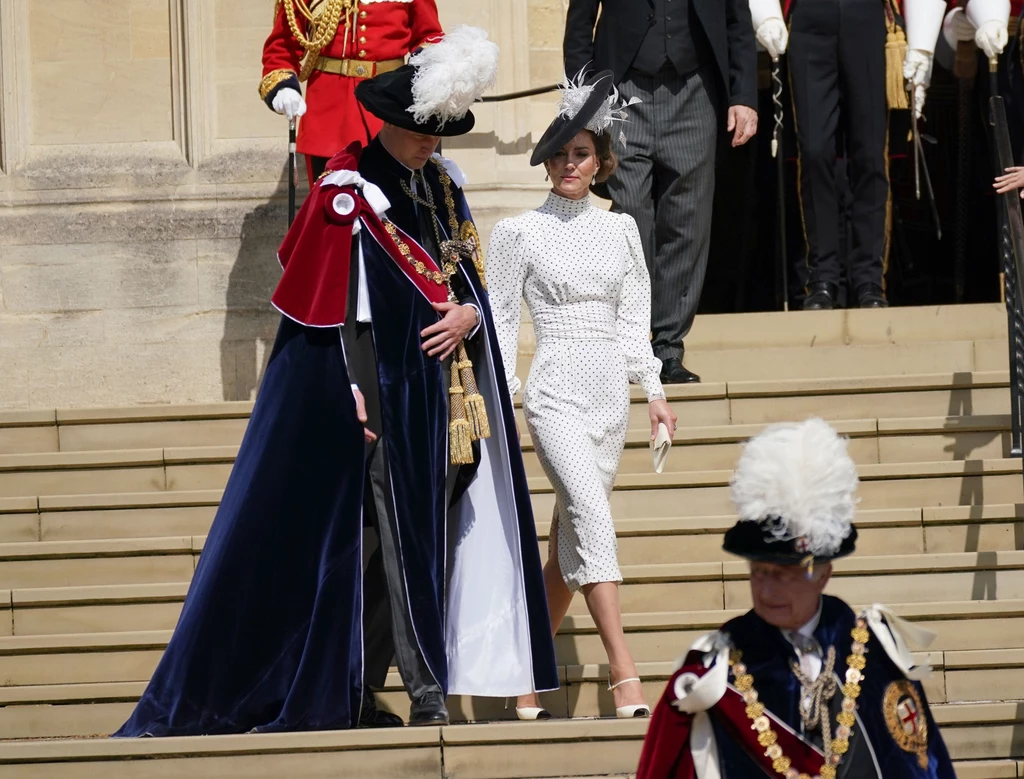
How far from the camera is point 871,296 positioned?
32.7ft

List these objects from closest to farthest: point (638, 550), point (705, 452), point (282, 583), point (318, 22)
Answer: point (282, 583)
point (638, 550)
point (705, 452)
point (318, 22)

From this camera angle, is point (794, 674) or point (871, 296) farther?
point (871, 296)

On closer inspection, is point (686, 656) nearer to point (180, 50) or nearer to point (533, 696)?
point (533, 696)

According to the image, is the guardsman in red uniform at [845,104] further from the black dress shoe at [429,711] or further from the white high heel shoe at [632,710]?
the black dress shoe at [429,711]

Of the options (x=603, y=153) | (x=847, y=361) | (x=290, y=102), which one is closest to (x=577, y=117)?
(x=603, y=153)

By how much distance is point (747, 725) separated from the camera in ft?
12.9

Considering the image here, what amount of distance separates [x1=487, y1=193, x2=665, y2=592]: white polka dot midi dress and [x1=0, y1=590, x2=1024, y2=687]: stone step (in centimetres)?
47

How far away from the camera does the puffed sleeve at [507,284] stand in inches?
262

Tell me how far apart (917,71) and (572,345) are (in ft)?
13.3

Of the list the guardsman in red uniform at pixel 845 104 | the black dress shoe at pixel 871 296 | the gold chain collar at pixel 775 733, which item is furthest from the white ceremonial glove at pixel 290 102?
the gold chain collar at pixel 775 733

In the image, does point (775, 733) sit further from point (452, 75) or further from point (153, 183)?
point (153, 183)

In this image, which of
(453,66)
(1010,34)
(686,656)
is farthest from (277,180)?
(686,656)

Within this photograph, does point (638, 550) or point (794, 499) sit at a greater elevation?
point (794, 499)

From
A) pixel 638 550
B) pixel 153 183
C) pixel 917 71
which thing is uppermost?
pixel 917 71
